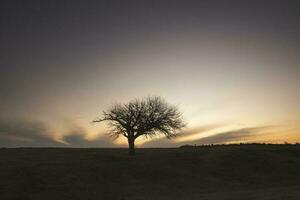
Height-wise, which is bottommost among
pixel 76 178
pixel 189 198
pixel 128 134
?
pixel 189 198

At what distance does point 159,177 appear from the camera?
47.9m

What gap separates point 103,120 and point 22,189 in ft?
97.4

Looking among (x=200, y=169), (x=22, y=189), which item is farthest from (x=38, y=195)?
(x=200, y=169)

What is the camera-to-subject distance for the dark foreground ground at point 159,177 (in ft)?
126

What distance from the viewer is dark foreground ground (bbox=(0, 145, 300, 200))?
126ft

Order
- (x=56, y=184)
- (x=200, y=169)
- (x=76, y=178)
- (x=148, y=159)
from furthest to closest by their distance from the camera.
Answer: (x=148, y=159) < (x=200, y=169) < (x=76, y=178) < (x=56, y=184)

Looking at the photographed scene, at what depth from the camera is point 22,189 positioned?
39.0 m

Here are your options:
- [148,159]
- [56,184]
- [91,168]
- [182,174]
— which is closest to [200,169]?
[182,174]

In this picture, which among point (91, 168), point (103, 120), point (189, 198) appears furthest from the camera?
point (103, 120)

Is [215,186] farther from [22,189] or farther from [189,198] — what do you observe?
[22,189]

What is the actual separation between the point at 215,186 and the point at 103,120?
2811cm

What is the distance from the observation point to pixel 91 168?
49.5 meters

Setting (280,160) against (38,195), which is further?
(280,160)

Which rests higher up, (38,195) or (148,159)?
(148,159)
